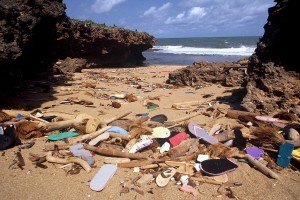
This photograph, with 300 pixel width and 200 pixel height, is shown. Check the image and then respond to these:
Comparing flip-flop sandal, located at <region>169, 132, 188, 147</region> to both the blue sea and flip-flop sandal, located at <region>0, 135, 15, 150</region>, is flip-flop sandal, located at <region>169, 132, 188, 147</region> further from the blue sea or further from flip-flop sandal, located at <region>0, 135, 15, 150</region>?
the blue sea

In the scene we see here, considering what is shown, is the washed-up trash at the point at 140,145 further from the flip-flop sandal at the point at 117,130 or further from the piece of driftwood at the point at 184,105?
the piece of driftwood at the point at 184,105

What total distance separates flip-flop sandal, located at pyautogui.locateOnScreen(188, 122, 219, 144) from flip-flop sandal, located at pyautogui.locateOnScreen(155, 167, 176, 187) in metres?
1.13

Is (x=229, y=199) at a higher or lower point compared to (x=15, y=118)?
lower

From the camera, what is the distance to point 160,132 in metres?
5.50

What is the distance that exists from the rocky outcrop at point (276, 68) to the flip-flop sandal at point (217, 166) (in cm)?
250

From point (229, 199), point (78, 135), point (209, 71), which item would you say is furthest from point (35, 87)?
point (229, 199)

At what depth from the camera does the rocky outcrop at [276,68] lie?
6.49 metres

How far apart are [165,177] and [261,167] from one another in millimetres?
1494

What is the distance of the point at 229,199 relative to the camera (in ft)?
11.9

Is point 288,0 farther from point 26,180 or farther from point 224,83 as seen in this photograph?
point 26,180

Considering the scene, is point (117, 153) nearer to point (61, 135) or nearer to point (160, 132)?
point (160, 132)

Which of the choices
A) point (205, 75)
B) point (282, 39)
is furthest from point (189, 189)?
point (205, 75)

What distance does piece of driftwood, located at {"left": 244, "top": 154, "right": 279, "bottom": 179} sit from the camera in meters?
4.08

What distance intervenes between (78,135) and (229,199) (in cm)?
318
